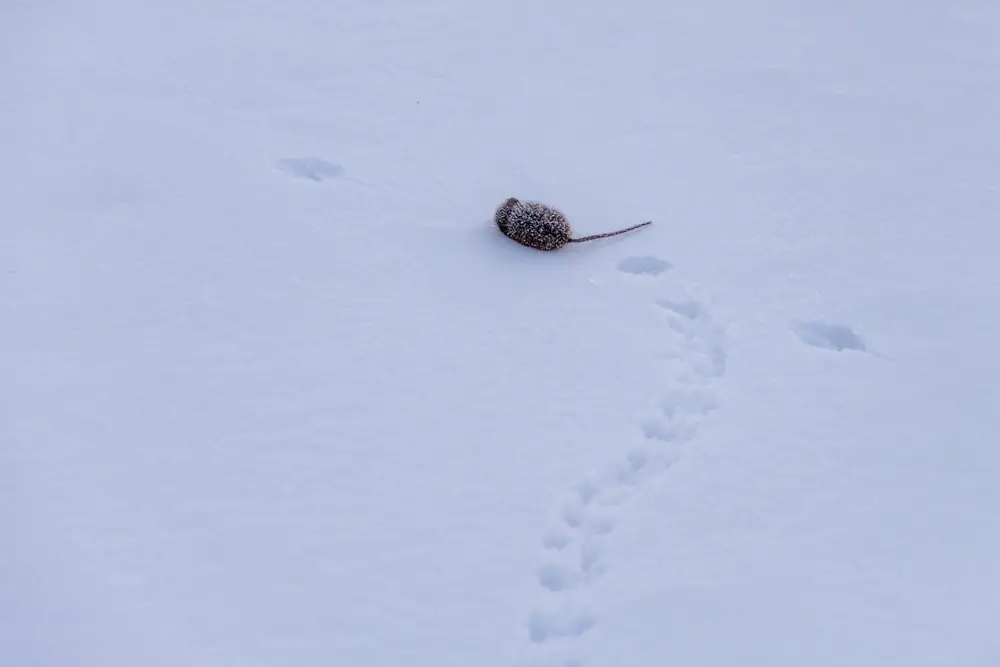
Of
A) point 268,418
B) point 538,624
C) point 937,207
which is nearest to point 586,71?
point 937,207

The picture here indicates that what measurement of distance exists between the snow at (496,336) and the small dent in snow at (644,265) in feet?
0.06

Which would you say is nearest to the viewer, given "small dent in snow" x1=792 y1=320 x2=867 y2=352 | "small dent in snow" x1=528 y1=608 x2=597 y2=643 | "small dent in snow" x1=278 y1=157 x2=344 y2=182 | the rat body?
"small dent in snow" x1=528 y1=608 x2=597 y2=643

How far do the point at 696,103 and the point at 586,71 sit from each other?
639 mm

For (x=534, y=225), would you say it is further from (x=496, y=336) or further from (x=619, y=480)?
(x=619, y=480)

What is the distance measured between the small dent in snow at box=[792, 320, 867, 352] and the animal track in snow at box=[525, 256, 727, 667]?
14.9 inches

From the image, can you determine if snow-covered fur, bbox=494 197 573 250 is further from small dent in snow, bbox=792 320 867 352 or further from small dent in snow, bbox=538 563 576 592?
small dent in snow, bbox=538 563 576 592

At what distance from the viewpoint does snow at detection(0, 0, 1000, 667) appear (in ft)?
8.47

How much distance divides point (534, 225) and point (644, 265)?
22.0 inches

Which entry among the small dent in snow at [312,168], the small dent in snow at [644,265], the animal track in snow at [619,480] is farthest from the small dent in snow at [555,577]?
the small dent in snow at [312,168]

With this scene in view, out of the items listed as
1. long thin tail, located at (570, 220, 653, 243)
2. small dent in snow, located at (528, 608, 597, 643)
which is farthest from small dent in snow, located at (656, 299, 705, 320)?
small dent in snow, located at (528, 608, 597, 643)

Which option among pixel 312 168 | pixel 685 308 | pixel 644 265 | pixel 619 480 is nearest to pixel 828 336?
pixel 685 308

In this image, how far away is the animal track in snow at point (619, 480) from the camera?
2.57 meters

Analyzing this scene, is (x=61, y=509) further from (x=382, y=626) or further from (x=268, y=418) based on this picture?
(x=382, y=626)

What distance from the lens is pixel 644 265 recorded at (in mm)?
3475
